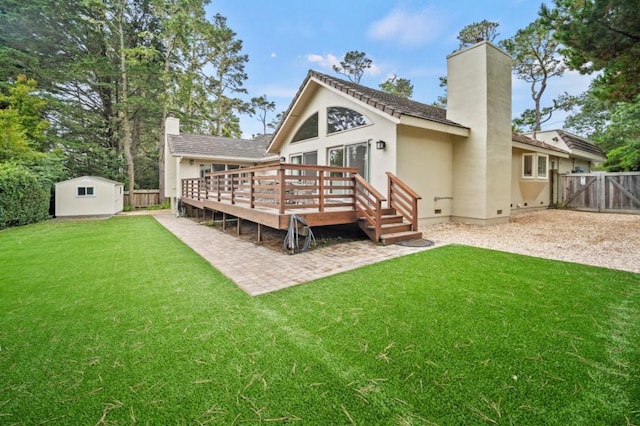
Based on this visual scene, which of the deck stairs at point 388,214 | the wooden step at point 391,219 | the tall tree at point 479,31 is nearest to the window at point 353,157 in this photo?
the deck stairs at point 388,214

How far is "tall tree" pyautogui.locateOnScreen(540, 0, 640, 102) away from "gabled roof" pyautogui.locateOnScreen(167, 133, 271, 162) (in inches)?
444

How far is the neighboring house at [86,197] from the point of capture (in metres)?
13.6

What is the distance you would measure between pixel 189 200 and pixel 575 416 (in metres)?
13.9

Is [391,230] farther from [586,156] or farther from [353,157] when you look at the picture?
[586,156]

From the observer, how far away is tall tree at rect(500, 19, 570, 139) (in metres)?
17.7

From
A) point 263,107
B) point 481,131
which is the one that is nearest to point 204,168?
point 481,131

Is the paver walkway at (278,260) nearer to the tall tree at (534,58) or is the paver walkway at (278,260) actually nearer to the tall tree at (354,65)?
the tall tree at (534,58)

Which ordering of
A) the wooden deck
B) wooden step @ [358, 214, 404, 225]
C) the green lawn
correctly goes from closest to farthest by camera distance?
the green lawn
the wooden deck
wooden step @ [358, 214, 404, 225]

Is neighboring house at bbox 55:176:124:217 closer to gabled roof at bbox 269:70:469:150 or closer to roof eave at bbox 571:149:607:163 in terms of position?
gabled roof at bbox 269:70:469:150

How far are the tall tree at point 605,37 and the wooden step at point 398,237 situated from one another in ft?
16.4

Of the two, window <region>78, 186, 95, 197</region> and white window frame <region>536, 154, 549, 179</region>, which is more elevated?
white window frame <region>536, 154, 549, 179</region>

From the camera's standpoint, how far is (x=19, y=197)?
10422 mm

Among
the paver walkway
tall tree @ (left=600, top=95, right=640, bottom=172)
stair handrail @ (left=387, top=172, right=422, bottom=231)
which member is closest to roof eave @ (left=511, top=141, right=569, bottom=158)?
tall tree @ (left=600, top=95, right=640, bottom=172)

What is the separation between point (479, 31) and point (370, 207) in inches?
820
